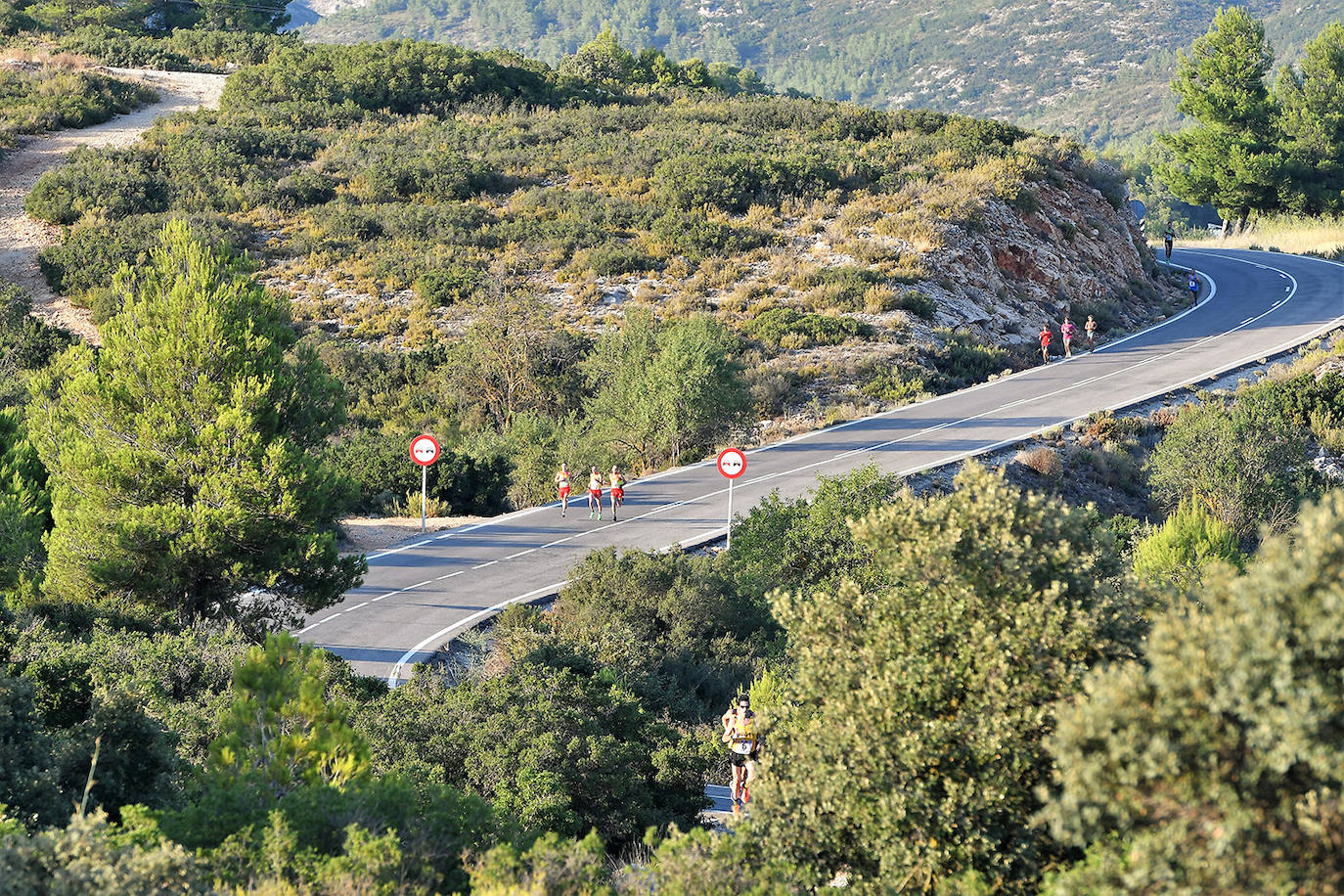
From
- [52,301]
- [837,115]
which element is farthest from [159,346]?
[837,115]

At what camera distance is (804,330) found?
34594 mm

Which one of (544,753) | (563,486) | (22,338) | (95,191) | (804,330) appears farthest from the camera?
(95,191)

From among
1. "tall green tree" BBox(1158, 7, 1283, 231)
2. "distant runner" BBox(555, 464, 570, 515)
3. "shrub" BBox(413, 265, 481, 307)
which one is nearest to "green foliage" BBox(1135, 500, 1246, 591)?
"distant runner" BBox(555, 464, 570, 515)

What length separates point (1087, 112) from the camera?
6895 inches

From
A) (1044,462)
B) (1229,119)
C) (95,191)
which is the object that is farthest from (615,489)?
(1229,119)

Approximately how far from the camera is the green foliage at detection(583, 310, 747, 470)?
27.9 metres

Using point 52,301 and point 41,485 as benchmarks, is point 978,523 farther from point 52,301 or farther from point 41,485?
point 52,301

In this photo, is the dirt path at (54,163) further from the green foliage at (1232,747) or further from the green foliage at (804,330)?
the green foliage at (1232,747)

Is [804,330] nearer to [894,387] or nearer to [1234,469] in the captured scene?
[894,387]

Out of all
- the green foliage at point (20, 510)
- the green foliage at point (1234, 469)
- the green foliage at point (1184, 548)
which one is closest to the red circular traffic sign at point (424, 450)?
the green foliage at point (20, 510)

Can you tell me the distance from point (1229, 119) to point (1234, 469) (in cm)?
4225

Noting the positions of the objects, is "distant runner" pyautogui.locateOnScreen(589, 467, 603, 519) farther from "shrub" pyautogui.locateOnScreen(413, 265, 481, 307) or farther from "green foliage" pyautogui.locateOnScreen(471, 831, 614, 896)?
"green foliage" pyautogui.locateOnScreen(471, 831, 614, 896)

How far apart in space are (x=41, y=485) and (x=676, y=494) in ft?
39.1

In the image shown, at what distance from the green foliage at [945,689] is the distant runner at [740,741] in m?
3.69
